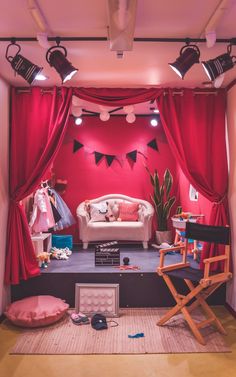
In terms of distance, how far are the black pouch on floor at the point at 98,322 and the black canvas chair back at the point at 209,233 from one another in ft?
4.06

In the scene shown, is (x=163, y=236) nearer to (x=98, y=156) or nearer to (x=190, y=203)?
(x=190, y=203)

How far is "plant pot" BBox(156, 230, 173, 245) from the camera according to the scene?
5989 mm

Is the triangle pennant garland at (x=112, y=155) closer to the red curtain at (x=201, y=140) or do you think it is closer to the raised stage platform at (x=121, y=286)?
the red curtain at (x=201, y=140)

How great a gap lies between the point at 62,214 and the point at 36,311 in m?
2.29

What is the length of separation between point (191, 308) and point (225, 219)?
1.02 m

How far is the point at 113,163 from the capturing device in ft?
21.1

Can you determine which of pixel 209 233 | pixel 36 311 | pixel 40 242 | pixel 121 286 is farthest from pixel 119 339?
pixel 40 242

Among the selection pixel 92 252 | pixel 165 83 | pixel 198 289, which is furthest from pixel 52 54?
pixel 92 252

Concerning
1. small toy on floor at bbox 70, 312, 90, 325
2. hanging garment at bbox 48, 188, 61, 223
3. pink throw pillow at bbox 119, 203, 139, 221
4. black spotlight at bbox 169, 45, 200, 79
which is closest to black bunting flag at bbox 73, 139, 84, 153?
hanging garment at bbox 48, 188, 61, 223

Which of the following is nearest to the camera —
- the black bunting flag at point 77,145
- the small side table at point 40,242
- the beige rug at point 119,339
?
the beige rug at point 119,339

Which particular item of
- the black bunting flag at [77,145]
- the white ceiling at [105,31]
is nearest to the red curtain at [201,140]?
the white ceiling at [105,31]

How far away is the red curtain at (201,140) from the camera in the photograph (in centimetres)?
400

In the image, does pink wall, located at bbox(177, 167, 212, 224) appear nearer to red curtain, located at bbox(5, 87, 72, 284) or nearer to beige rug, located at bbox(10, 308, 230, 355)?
beige rug, located at bbox(10, 308, 230, 355)

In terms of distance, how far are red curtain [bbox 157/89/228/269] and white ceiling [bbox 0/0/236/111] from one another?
0.26 metres
